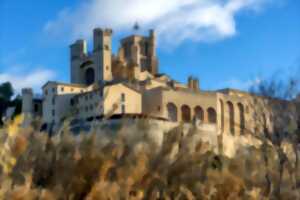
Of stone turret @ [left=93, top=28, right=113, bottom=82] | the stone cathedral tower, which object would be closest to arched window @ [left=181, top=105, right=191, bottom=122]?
the stone cathedral tower

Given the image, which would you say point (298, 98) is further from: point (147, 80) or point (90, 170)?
point (147, 80)

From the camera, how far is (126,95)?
53.2 meters

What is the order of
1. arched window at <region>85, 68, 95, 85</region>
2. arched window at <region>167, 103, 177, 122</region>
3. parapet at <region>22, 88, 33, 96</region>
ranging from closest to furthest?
arched window at <region>167, 103, 177, 122</region> < parapet at <region>22, 88, 33, 96</region> < arched window at <region>85, 68, 95, 85</region>

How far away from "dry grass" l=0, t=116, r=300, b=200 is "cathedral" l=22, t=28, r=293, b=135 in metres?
31.8

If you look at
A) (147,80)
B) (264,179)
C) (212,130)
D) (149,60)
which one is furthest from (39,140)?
(149,60)

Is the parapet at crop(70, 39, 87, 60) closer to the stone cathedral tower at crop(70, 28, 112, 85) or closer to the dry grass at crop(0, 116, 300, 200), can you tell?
the stone cathedral tower at crop(70, 28, 112, 85)

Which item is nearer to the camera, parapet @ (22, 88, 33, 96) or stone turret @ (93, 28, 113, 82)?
parapet @ (22, 88, 33, 96)

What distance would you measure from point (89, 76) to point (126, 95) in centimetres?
1596

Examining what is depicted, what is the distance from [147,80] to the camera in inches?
2409

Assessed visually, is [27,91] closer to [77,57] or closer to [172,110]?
[77,57]

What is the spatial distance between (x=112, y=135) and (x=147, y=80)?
169ft

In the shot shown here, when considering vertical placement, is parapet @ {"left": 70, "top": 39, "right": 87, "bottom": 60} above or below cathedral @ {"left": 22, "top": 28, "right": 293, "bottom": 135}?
above

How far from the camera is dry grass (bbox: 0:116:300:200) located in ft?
26.2

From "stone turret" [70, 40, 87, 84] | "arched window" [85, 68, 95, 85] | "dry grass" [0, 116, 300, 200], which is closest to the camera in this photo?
"dry grass" [0, 116, 300, 200]
